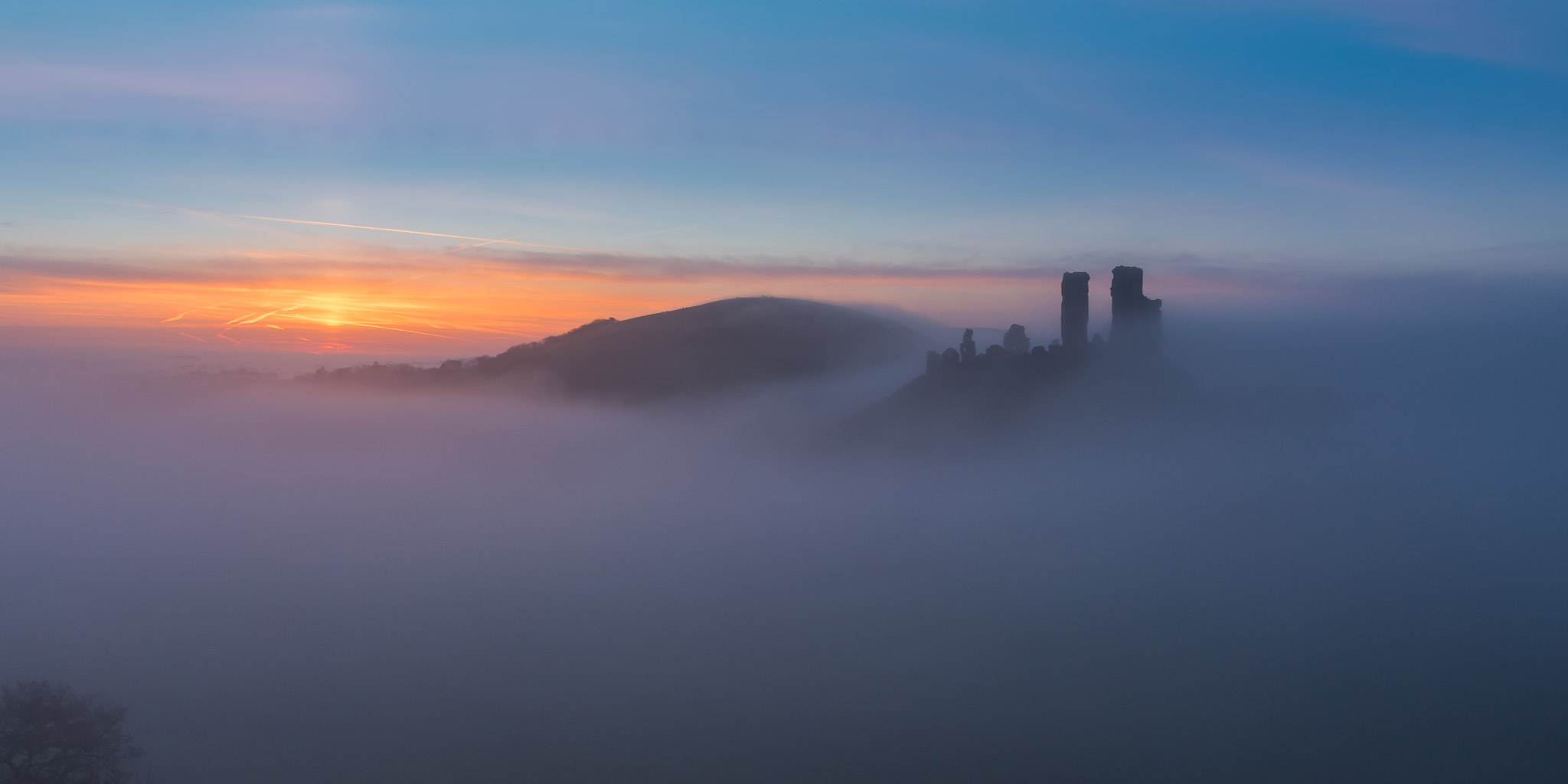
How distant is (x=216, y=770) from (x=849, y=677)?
322 ft

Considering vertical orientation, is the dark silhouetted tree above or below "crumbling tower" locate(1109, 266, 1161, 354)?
below

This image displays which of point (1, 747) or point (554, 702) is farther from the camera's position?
point (554, 702)

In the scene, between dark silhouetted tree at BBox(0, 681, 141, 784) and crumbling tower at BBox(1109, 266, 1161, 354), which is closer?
dark silhouetted tree at BBox(0, 681, 141, 784)

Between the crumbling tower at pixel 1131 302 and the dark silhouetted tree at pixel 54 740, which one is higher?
the crumbling tower at pixel 1131 302

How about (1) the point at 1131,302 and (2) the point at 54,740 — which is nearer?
(2) the point at 54,740

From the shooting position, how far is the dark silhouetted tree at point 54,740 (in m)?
52.5

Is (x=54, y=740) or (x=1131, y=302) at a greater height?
(x=1131, y=302)

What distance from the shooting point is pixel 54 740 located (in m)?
53.3

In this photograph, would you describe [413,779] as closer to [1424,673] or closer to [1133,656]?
[1133,656]

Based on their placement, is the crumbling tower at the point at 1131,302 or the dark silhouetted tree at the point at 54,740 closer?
the dark silhouetted tree at the point at 54,740

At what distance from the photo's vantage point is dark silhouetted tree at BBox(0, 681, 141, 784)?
2067 inches

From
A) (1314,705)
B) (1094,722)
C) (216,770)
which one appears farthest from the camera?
(1314,705)

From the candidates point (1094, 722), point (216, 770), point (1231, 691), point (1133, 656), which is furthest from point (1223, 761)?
point (216, 770)

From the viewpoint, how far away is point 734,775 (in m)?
120
